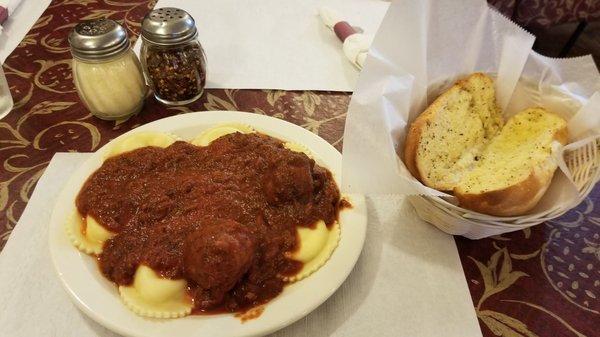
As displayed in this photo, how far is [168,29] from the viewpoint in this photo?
1241 millimetres

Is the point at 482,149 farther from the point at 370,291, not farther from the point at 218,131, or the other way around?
the point at 218,131

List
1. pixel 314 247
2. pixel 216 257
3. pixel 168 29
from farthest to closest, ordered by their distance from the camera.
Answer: pixel 168 29 < pixel 314 247 < pixel 216 257

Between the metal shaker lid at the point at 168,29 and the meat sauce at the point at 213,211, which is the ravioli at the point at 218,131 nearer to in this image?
the meat sauce at the point at 213,211

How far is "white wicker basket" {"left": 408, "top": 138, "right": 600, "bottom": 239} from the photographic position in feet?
3.01

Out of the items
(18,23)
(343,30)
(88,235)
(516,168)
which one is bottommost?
(18,23)

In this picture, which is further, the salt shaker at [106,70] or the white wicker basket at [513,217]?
the salt shaker at [106,70]

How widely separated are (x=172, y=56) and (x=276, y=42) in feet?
1.65

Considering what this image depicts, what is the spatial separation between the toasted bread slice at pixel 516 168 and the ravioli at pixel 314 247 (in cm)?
28

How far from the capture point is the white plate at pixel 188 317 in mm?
818

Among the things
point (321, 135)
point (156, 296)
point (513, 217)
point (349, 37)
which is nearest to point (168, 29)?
point (321, 135)

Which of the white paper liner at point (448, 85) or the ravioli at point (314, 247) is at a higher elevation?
the white paper liner at point (448, 85)

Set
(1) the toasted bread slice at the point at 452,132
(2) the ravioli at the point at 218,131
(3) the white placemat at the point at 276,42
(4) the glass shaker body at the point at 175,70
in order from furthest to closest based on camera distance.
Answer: (3) the white placemat at the point at 276,42 < (4) the glass shaker body at the point at 175,70 < (2) the ravioli at the point at 218,131 < (1) the toasted bread slice at the point at 452,132

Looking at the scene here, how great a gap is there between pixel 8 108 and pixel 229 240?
0.98 meters

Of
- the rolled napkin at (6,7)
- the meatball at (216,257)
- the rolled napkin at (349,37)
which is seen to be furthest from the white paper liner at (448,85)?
the rolled napkin at (6,7)
